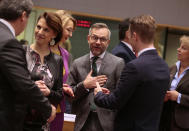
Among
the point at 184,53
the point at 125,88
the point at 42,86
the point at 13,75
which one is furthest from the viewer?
the point at 184,53

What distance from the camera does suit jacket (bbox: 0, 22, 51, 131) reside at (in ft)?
6.36

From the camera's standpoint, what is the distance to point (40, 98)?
2125mm

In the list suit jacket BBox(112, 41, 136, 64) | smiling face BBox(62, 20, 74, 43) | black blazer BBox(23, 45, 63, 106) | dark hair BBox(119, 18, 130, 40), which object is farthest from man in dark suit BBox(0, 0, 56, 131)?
dark hair BBox(119, 18, 130, 40)

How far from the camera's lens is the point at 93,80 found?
290 centimetres

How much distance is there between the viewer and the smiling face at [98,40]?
317 cm

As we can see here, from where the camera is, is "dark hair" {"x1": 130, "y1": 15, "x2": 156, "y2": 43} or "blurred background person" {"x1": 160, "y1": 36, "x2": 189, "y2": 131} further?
"blurred background person" {"x1": 160, "y1": 36, "x2": 189, "y2": 131}

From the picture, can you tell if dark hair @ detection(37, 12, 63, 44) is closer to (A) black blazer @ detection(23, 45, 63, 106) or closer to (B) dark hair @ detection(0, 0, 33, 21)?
(A) black blazer @ detection(23, 45, 63, 106)

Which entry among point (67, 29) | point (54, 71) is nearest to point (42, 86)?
point (54, 71)

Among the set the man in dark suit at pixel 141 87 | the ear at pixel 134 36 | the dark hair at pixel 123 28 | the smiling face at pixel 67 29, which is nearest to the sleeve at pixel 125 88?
the man in dark suit at pixel 141 87

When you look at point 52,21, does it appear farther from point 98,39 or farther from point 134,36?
point 134,36

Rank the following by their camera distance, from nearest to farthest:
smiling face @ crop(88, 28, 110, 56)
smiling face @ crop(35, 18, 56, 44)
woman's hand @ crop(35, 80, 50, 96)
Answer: woman's hand @ crop(35, 80, 50, 96)
smiling face @ crop(35, 18, 56, 44)
smiling face @ crop(88, 28, 110, 56)

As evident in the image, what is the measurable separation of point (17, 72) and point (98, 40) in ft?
4.41

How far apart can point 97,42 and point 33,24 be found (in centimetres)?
236

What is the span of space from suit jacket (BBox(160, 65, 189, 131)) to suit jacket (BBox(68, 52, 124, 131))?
34.5 inches
